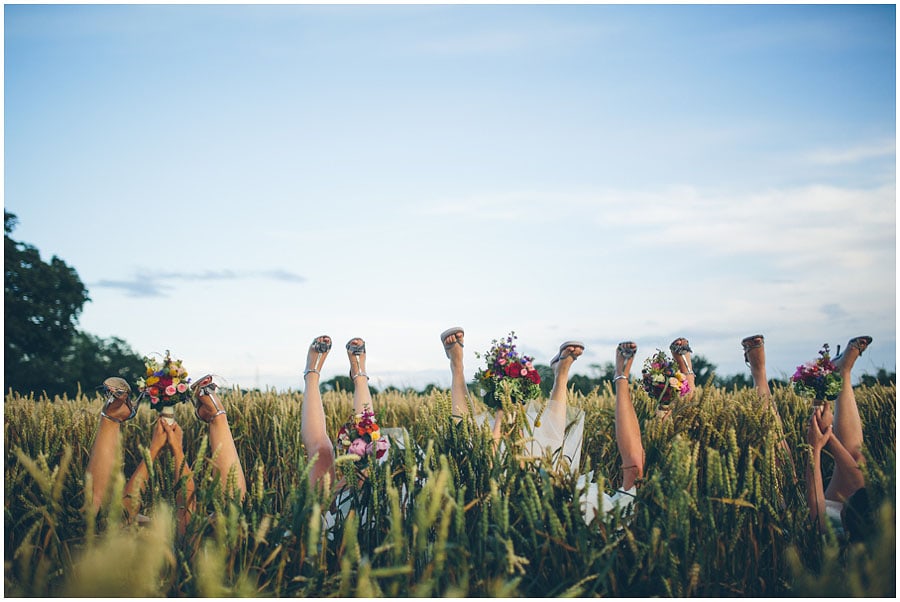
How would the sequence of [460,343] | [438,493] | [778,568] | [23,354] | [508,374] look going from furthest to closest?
[23,354] < [460,343] < [508,374] < [778,568] < [438,493]

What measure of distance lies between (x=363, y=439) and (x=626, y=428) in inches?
75.8

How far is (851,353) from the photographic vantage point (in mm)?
4934

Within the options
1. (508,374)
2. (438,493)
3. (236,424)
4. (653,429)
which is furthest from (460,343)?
(438,493)

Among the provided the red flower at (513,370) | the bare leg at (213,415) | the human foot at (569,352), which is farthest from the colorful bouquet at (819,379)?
the bare leg at (213,415)

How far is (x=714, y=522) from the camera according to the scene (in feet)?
11.5

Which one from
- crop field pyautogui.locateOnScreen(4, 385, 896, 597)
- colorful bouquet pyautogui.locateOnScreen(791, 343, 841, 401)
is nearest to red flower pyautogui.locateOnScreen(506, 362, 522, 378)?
crop field pyautogui.locateOnScreen(4, 385, 896, 597)

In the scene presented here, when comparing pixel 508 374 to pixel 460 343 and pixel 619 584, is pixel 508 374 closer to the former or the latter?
pixel 460 343

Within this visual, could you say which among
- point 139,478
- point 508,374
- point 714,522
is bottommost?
point 714,522

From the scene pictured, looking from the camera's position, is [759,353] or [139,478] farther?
[759,353]

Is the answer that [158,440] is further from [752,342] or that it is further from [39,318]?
[39,318]

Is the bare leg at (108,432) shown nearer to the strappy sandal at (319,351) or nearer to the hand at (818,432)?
the strappy sandal at (319,351)

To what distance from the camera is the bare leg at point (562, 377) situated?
17.6 feet

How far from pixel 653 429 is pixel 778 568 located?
140cm

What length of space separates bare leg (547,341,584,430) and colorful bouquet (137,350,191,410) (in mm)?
2771
